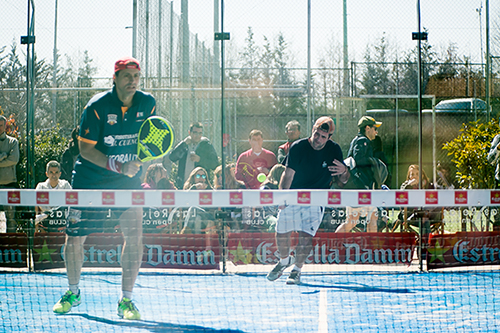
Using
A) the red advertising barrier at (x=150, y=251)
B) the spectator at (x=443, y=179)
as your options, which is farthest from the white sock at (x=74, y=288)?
the spectator at (x=443, y=179)

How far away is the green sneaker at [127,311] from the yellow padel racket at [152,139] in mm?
1183

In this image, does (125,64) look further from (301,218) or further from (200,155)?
(200,155)

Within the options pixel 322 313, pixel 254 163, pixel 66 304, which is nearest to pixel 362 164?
pixel 254 163

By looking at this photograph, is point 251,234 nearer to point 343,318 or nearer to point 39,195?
point 343,318

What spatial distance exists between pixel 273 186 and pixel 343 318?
3.06m

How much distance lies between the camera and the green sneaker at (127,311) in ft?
16.2

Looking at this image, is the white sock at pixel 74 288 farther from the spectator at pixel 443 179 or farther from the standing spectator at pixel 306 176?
the spectator at pixel 443 179

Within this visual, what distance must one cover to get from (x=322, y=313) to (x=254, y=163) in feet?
12.5

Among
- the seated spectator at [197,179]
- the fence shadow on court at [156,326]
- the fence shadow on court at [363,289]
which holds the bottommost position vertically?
the fence shadow on court at [363,289]

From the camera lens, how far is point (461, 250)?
27.7 ft

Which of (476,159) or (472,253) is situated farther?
(476,159)

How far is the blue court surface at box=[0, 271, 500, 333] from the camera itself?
4926mm

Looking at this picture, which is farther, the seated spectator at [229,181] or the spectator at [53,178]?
the seated spectator at [229,181]

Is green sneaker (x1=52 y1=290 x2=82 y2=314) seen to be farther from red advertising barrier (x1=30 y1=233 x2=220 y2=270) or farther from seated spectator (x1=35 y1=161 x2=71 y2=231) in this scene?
seated spectator (x1=35 y1=161 x2=71 y2=231)
